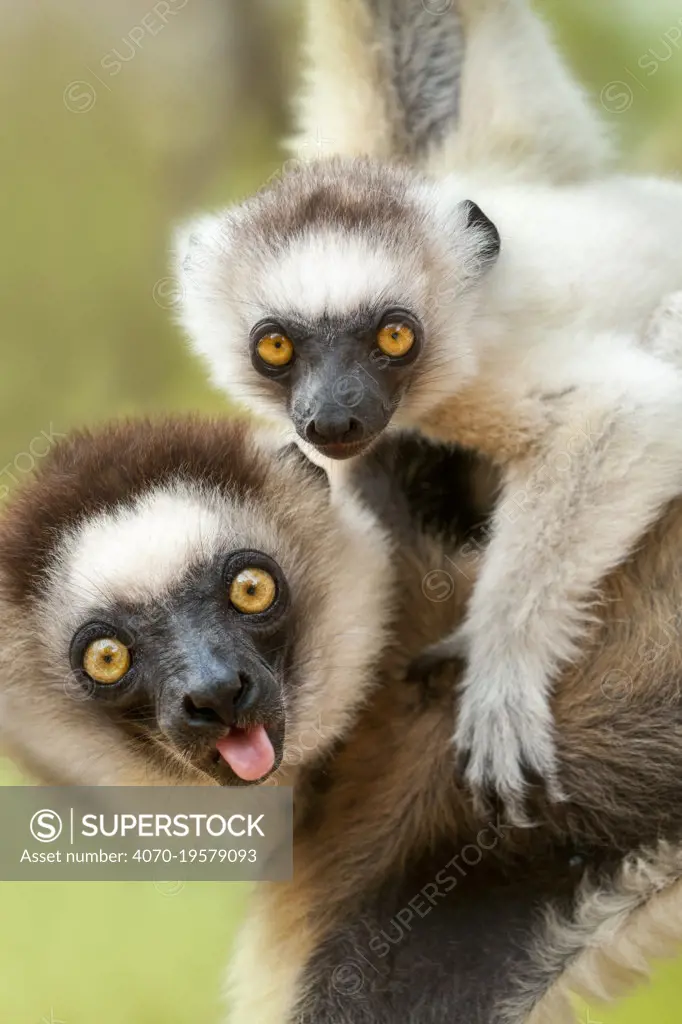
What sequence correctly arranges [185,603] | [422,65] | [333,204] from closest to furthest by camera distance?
[185,603] < [333,204] < [422,65]

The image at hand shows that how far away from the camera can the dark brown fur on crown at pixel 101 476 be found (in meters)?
1.43

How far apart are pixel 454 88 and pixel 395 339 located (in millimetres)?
750

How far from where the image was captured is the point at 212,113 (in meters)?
2.11

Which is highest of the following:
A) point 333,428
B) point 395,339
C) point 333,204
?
point 333,204

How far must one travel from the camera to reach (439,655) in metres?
1.60

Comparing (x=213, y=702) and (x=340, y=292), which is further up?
(x=340, y=292)

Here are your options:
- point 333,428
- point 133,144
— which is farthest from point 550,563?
point 133,144

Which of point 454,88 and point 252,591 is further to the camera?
point 454,88

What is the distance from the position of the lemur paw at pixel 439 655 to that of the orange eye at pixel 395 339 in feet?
1.51

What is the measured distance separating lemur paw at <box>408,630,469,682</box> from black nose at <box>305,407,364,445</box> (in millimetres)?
348

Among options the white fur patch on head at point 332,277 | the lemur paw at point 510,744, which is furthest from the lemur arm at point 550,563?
the white fur patch on head at point 332,277

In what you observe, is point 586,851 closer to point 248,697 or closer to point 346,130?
point 248,697

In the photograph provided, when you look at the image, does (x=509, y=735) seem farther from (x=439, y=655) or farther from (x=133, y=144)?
(x=133, y=144)

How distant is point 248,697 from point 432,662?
1.41ft
